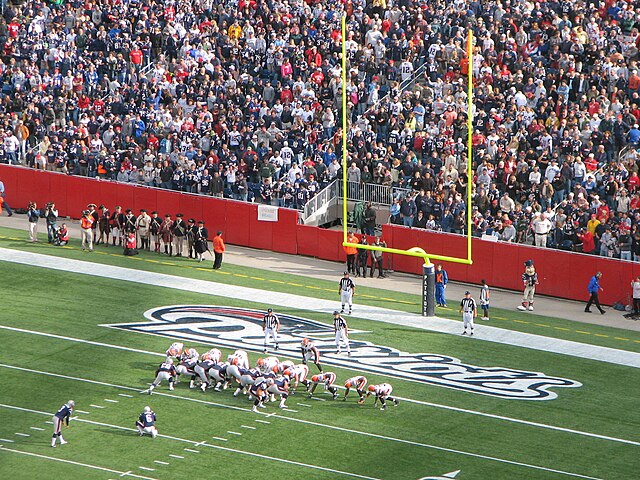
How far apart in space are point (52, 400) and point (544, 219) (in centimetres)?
1443

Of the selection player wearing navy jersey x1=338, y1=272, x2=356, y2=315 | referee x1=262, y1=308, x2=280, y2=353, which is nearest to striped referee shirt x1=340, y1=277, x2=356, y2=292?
player wearing navy jersey x1=338, y1=272, x2=356, y2=315

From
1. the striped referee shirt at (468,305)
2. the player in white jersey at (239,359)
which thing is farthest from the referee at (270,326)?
the striped referee shirt at (468,305)

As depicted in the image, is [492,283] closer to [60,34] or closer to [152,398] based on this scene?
[152,398]

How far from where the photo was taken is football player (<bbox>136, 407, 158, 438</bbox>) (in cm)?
2794

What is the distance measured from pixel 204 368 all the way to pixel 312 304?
6.89 meters

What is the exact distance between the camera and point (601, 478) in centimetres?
2680

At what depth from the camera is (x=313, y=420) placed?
29.3m

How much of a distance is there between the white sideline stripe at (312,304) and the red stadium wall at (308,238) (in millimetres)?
3455

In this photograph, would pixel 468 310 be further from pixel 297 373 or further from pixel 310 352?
pixel 297 373

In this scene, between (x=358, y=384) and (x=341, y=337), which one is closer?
(x=358, y=384)

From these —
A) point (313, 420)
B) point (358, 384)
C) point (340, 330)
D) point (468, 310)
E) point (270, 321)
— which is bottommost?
point (313, 420)

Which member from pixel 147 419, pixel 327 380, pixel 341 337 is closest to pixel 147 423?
pixel 147 419

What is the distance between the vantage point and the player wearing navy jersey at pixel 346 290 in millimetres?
35594

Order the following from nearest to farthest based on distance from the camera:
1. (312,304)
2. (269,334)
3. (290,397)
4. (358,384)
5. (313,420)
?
(313,420) < (358,384) < (290,397) < (269,334) < (312,304)
